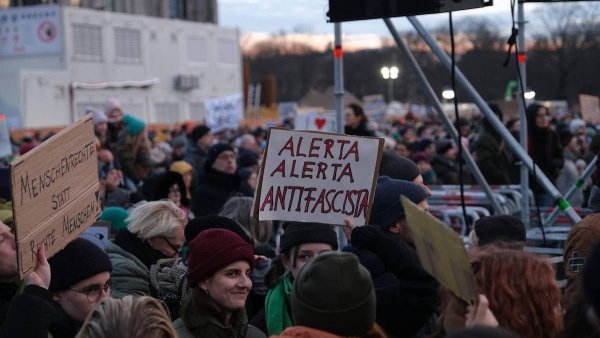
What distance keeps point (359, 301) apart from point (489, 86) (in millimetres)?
47202

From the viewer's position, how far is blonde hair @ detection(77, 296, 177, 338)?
3.41 metres

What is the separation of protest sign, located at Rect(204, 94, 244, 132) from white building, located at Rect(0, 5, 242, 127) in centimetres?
1881

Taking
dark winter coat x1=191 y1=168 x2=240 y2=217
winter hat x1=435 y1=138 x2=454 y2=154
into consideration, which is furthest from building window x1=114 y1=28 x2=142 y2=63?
dark winter coat x1=191 y1=168 x2=240 y2=217

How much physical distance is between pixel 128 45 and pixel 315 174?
4107 cm

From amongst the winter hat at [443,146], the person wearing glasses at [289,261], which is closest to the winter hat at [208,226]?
the person wearing glasses at [289,261]

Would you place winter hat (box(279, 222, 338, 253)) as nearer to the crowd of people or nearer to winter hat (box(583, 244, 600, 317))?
the crowd of people

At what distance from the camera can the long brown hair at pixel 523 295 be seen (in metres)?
3.46

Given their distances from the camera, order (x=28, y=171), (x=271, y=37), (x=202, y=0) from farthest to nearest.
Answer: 1. (x=271, y=37)
2. (x=202, y=0)
3. (x=28, y=171)

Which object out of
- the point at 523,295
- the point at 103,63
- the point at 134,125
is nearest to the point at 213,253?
the point at 523,295

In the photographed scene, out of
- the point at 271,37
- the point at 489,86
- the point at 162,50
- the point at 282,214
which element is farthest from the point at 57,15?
the point at 271,37

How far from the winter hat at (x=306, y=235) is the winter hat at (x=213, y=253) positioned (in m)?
0.43

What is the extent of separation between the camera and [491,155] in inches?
424

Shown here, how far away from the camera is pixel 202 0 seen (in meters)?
60.9

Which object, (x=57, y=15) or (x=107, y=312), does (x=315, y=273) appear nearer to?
(x=107, y=312)
